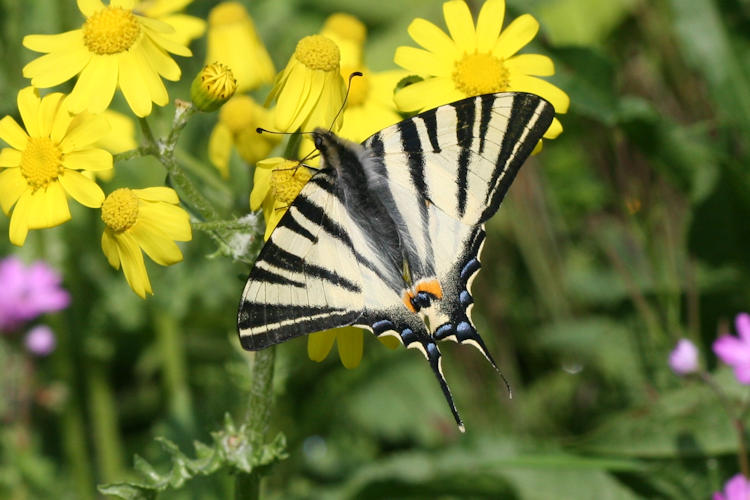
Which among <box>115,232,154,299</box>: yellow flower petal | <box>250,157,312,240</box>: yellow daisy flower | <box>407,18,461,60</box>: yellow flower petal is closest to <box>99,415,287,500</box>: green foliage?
<box>115,232,154,299</box>: yellow flower petal

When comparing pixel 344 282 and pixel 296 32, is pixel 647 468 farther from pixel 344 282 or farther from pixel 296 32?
pixel 296 32

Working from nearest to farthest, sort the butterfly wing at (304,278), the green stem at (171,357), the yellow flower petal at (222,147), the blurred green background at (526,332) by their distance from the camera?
the butterfly wing at (304,278), the yellow flower petal at (222,147), the blurred green background at (526,332), the green stem at (171,357)

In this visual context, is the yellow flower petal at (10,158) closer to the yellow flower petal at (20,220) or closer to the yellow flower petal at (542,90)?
the yellow flower petal at (20,220)

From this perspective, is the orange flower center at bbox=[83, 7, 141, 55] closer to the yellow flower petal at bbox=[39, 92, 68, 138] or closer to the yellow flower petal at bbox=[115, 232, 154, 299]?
the yellow flower petal at bbox=[39, 92, 68, 138]

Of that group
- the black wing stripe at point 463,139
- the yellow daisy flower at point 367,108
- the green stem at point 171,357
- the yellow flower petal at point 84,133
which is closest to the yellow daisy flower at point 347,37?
the yellow daisy flower at point 367,108

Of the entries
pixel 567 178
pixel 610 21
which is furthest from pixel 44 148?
pixel 610 21

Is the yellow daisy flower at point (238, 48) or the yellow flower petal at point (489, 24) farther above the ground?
the yellow daisy flower at point (238, 48)

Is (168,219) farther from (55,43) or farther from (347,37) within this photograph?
(347,37)
